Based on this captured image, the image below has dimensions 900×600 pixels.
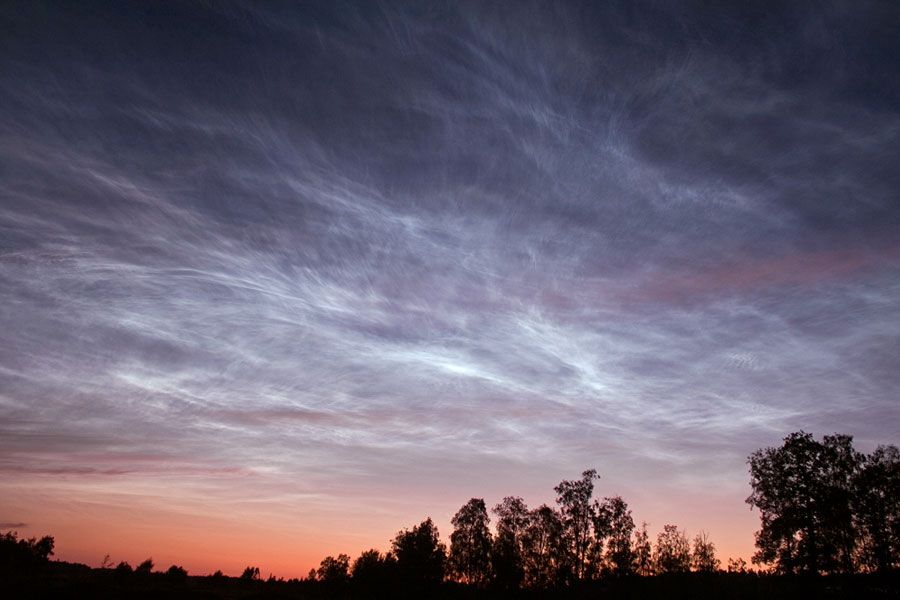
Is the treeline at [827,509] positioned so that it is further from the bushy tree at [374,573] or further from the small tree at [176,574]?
the small tree at [176,574]

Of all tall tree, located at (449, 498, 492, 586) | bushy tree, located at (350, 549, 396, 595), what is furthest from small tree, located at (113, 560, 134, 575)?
tall tree, located at (449, 498, 492, 586)

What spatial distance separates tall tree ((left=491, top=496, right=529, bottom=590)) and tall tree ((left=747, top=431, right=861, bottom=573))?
47.2 m

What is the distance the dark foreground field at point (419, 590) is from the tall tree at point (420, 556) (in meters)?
3.34

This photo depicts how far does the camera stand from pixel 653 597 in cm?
6638

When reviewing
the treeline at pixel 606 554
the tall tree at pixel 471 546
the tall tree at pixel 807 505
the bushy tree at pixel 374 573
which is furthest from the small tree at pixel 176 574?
the tall tree at pixel 807 505

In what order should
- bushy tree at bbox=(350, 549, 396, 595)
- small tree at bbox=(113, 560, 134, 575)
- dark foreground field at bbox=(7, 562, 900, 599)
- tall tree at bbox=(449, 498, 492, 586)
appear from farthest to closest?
tall tree at bbox=(449, 498, 492, 586) < bushy tree at bbox=(350, 549, 396, 595) < small tree at bbox=(113, 560, 134, 575) < dark foreground field at bbox=(7, 562, 900, 599)

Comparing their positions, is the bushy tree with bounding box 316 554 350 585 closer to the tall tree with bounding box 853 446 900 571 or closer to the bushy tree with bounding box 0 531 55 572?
the bushy tree with bounding box 0 531 55 572

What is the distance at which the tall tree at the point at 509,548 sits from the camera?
96000 mm

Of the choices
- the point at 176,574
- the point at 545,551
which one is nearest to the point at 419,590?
the point at 545,551

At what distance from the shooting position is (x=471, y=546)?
102 meters

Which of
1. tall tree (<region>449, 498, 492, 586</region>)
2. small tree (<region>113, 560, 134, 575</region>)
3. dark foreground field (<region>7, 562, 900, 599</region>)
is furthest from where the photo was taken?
tall tree (<region>449, 498, 492, 586</region>)

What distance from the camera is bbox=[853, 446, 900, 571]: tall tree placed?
61.6 meters

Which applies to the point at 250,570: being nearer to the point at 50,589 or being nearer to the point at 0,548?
the point at 0,548

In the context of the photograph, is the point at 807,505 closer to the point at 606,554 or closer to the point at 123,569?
the point at 606,554
